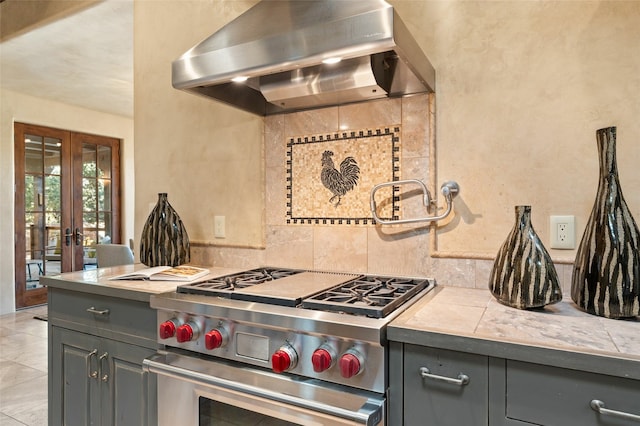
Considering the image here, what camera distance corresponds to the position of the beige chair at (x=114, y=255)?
4.06 m

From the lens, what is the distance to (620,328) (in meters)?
0.96

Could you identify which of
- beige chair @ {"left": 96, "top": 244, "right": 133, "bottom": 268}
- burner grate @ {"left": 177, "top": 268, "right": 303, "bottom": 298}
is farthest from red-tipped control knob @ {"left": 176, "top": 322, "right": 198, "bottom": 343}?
beige chair @ {"left": 96, "top": 244, "right": 133, "bottom": 268}

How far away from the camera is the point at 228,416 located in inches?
48.2

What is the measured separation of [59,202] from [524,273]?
5467 millimetres

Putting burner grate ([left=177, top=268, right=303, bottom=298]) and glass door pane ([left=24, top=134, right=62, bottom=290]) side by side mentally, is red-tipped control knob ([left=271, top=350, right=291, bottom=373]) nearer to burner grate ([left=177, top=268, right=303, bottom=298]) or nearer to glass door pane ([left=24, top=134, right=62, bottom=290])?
burner grate ([left=177, top=268, right=303, bottom=298])

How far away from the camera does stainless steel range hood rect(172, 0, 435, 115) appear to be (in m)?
1.09

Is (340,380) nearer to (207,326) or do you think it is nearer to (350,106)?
(207,326)

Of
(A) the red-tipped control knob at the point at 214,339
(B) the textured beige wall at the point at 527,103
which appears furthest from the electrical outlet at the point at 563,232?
(A) the red-tipped control knob at the point at 214,339

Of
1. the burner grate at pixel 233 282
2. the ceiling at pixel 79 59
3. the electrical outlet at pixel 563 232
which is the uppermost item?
the ceiling at pixel 79 59

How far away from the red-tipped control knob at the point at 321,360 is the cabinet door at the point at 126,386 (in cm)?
73

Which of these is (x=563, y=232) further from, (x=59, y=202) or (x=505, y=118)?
(x=59, y=202)

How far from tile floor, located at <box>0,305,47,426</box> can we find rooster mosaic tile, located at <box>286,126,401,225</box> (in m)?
2.03

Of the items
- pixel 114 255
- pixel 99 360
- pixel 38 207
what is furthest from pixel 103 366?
pixel 38 207

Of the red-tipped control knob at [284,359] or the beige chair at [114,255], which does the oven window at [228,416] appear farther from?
the beige chair at [114,255]
